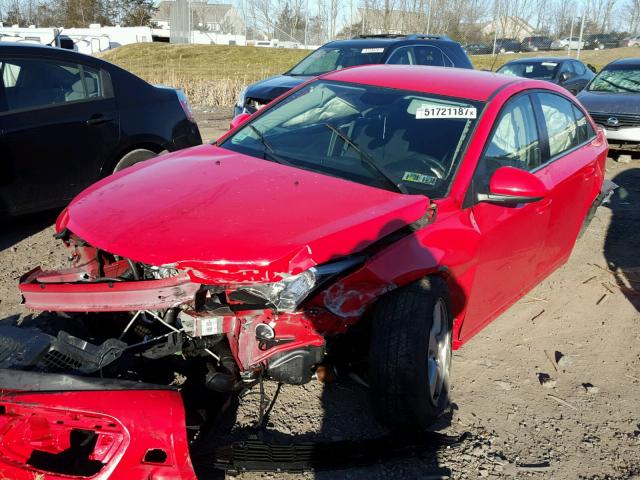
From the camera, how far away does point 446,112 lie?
12.0ft

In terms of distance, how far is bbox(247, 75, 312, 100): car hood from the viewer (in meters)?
9.21

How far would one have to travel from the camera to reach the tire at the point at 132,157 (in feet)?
19.5

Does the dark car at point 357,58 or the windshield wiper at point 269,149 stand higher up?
the dark car at point 357,58

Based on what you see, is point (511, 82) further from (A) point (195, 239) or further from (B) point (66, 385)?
(B) point (66, 385)

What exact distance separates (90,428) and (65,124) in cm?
402

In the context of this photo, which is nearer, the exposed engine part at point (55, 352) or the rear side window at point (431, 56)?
the exposed engine part at point (55, 352)

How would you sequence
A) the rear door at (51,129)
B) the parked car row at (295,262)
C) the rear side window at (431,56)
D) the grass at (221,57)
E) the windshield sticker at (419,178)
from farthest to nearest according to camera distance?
the grass at (221,57), the rear side window at (431,56), the rear door at (51,129), the windshield sticker at (419,178), the parked car row at (295,262)

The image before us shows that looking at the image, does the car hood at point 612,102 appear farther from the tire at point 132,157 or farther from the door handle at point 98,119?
the door handle at point 98,119

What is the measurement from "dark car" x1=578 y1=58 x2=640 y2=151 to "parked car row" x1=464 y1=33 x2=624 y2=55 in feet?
80.5

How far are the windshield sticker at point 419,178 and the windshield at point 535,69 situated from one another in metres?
12.7

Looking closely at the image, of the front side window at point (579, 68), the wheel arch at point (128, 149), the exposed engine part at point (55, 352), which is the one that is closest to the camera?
the exposed engine part at point (55, 352)

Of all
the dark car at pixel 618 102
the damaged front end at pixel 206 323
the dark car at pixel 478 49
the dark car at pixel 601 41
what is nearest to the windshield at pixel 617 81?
the dark car at pixel 618 102

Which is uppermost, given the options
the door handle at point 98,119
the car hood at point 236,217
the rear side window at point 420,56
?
the rear side window at point 420,56

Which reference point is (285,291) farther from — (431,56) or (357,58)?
(431,56)
